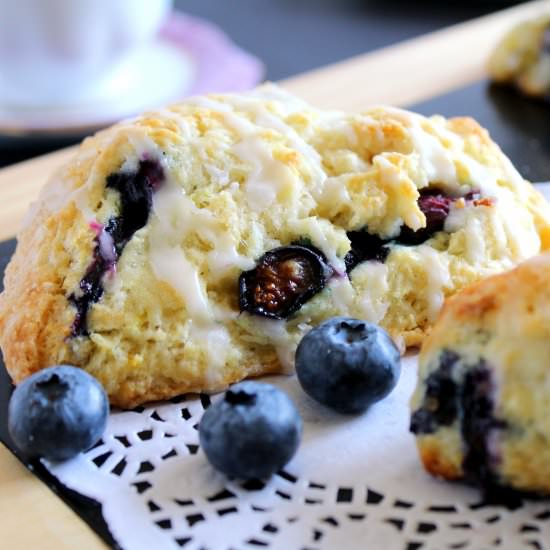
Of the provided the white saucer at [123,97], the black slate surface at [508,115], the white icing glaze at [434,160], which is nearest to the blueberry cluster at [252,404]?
the white icing glaze at [434,160]

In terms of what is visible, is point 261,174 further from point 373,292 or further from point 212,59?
point 212,59

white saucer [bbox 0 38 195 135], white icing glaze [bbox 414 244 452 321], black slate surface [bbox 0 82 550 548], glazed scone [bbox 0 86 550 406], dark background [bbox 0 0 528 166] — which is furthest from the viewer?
dark background [bbox 0 0 528 166]

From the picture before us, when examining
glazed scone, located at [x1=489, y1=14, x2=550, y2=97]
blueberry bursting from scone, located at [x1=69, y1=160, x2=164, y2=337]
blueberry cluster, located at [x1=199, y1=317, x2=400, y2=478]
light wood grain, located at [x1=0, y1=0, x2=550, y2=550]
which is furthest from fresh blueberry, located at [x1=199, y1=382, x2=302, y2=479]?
glazed scone, located at [x1=489, y1=14, x2=550, y2=97]

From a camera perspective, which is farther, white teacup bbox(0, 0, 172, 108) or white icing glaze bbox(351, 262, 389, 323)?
Answer: white teacup bbox(0, 0, 172, 108)

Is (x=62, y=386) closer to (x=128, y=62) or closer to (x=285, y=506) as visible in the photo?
(x=285, y=506)

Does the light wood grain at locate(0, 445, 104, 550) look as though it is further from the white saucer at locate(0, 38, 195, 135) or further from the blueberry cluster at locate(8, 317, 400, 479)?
the white saucer at locate(0, 38, 195, 135)

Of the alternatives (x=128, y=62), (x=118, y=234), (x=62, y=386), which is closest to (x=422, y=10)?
(x=128, y=62)

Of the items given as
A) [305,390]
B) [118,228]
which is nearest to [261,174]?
[118,228]
